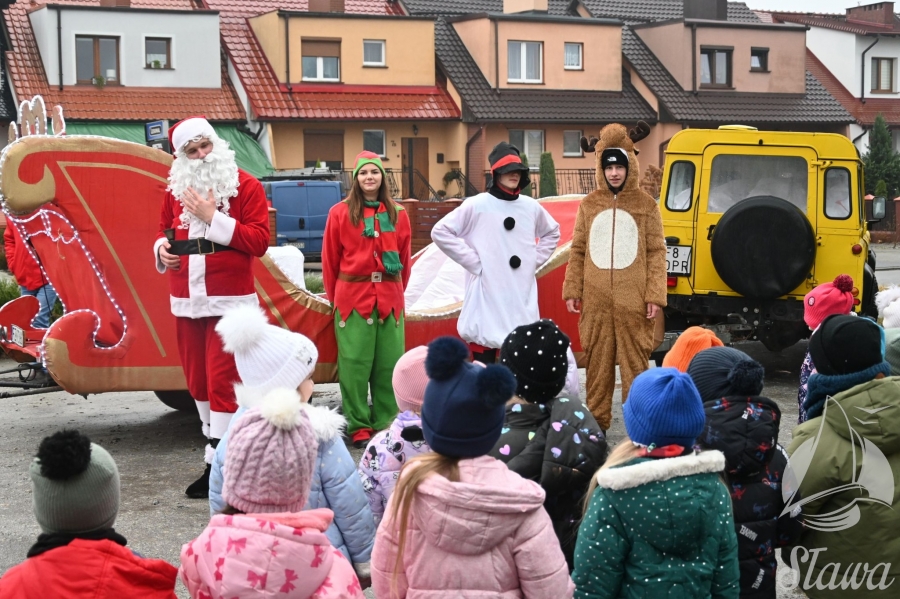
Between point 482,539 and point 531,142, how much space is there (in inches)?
1368

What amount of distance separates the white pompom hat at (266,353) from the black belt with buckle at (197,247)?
2205 millimetres

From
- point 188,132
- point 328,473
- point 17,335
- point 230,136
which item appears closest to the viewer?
point 328,473

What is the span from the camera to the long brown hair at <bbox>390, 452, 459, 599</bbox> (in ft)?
9.50

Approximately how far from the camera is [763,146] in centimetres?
956

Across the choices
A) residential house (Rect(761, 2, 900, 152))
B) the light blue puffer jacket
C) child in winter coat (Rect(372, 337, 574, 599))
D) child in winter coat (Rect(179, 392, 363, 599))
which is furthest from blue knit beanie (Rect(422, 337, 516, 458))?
residential house (Rect(761, 2, 900, 152))

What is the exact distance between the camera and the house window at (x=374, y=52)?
1379 inches

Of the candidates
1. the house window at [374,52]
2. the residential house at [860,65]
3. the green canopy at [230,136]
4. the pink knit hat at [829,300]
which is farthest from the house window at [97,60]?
the pink knit hat at [829,300]

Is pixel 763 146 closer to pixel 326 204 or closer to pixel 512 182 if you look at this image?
pixel 512 182

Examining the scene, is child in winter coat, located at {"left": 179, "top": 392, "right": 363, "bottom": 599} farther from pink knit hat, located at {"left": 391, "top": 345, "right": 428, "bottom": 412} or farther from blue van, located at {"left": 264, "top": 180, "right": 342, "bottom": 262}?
blue van, located at {"left": 264, "top": 180, "right": 342, "bottom": 262}

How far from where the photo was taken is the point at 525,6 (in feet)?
131

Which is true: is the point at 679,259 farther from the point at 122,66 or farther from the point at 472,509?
the point at 122,66

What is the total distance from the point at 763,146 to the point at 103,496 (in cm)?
783

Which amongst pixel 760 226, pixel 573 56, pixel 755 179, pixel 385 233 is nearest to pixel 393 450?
pixel 385 233

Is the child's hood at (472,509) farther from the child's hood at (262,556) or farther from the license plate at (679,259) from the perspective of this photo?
the license plate at (679,259)
